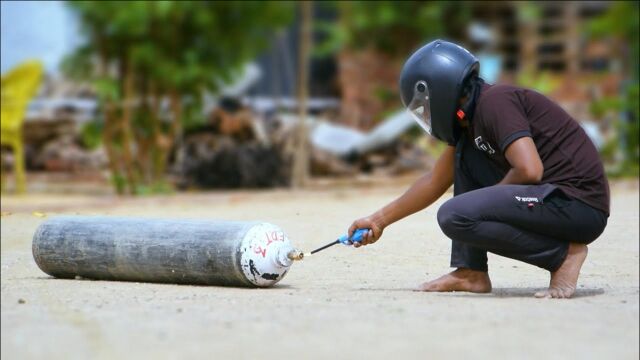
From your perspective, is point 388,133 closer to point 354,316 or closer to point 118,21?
point 118,21

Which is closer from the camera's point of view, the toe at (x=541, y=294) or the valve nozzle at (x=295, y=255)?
the toe at (x=541, y=294)

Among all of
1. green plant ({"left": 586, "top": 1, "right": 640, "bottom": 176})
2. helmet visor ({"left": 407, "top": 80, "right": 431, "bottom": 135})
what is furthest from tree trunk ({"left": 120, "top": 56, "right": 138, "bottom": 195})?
helmet visor ({"left": 407, "top": 80, "right": 431, "bottom": 135})

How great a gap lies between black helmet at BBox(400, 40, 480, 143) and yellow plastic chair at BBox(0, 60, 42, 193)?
7.73 metres

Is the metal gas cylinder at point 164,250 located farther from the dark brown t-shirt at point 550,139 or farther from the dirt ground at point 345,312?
the dark brown t-shirt at point 550,139

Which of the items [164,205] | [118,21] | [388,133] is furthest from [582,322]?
[388,133]

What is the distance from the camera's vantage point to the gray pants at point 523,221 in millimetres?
4867

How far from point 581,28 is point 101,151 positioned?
8.97m

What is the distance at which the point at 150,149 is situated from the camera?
13805 mm

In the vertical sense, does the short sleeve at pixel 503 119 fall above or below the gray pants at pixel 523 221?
above

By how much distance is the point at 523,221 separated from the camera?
16.1ft

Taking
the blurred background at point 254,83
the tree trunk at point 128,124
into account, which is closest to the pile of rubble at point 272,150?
the blurred background at point 254,83

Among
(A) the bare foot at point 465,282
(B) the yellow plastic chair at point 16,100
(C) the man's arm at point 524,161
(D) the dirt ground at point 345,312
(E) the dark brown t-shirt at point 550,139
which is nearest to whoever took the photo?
(D) the dirt ground at point 345,312

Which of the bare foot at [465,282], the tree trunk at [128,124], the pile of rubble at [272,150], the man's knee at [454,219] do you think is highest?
the man's knee at [454,219]

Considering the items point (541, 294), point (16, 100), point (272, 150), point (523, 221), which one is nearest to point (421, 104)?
point (523, 221)
